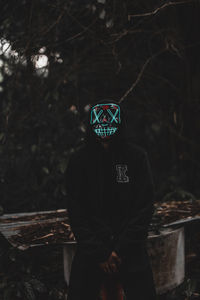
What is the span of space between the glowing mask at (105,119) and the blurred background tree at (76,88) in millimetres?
2194

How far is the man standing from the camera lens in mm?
2359

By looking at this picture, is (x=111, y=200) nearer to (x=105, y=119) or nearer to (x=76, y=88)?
(x=105, y=119)

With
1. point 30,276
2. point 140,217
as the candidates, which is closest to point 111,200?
point 140,217

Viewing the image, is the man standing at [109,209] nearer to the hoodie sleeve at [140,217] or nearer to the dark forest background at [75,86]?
the hoodie sleeve at [140,217]

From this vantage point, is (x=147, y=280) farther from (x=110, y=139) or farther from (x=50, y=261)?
(x=50, y=261)

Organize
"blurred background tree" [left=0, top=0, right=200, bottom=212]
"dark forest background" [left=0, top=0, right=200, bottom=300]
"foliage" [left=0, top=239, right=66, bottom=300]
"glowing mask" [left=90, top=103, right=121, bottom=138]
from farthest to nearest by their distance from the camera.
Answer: "blurred background tree" [left=0, top=0, right=200, bottom=212]
"dark forest background" [left=0, top=0, right=200, bottom=300]
"foliage" [left=0, top=239, right=66, bottom=300]
"glowing mask" [left=90, top=103, right=121, bottom=138]

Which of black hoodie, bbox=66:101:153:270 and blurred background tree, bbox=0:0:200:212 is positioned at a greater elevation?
blurred background tree, bbox=0:0:200:212

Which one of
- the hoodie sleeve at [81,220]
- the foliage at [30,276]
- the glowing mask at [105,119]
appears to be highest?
the glowing mask at [105,119]

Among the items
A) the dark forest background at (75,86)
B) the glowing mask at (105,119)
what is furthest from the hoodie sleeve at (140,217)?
the dark forest background at (75,86)

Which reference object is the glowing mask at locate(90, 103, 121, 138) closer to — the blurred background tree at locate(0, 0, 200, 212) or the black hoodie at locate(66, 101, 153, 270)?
the black hoodie at locate(66, 101, 153, 270)

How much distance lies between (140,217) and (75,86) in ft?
10.4

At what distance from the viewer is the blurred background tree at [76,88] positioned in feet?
15.9

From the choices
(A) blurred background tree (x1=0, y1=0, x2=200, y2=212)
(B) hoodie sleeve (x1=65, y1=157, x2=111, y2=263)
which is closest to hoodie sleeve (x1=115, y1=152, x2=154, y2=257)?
(B) hoodie sleeve (x1=65, y1=157, x2=111, y2=263)

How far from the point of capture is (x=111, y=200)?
97.5 inches
